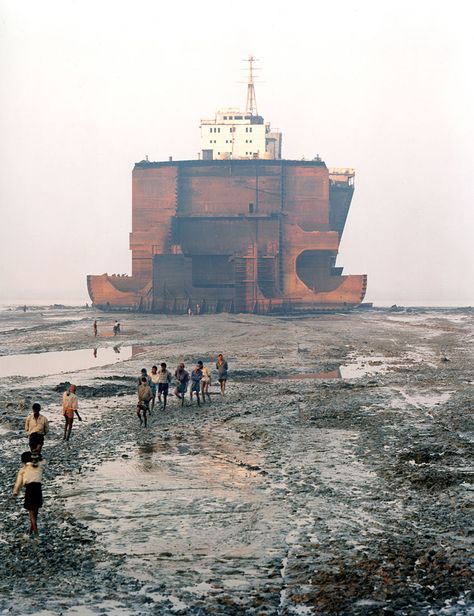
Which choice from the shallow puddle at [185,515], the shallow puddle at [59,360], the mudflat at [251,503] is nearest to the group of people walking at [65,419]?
the mudflat at [251,503]

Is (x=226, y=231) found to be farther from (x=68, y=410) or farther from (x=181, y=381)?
(x=68, y=410)

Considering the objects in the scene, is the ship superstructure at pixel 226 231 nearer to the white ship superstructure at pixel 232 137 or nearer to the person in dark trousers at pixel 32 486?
the white ship superstructure at pixel 232 137

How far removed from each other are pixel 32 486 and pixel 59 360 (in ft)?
76.7

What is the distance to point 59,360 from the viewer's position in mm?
31797

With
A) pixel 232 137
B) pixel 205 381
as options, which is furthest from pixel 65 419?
pixel 232 137

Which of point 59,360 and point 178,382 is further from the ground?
point 178,382

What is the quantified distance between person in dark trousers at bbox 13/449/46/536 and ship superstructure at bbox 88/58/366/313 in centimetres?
5411

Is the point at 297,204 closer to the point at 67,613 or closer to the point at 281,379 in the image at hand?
the point at 281,379

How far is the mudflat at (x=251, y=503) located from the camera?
729 cm

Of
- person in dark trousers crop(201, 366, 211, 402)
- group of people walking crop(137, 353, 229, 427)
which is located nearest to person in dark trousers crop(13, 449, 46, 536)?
group of people walking crop(137, 353, 229, 427)

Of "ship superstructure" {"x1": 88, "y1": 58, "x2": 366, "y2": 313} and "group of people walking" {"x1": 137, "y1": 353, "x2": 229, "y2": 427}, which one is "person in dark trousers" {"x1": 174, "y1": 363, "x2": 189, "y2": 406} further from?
"ship superstructure" {"x1": 88, "y1": 58, "x2": 366, "y2": 313}

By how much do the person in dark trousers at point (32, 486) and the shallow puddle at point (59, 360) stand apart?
1769 centimetres

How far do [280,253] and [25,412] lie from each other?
158ft

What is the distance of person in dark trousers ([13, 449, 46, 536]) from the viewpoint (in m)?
8.78
